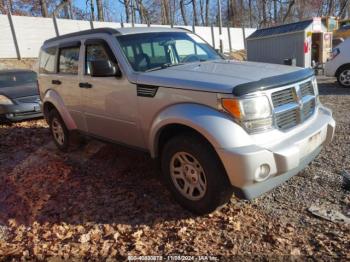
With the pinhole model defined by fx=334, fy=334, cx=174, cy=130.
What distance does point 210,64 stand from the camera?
399 cm

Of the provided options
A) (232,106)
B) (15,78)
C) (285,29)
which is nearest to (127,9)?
(285,29)

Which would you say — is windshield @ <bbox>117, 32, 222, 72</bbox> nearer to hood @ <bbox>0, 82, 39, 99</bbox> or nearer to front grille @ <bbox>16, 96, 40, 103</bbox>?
front grille @ <bbox>16, 96, 40, 103</bbox>

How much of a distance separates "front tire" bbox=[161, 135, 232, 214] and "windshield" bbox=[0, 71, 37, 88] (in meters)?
7.37

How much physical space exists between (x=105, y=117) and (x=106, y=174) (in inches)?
32.8

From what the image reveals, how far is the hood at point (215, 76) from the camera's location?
2979 mm

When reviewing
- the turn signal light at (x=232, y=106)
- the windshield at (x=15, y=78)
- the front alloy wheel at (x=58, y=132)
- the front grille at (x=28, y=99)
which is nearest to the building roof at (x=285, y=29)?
the windshield at (x=15, y=78)

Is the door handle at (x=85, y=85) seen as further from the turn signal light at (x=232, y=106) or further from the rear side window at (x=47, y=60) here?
the turn signal light at (x=232, y=106)

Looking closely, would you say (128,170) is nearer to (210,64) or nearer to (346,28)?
(210,64)

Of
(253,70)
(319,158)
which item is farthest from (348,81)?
(253,70)

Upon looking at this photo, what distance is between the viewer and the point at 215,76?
322 centimetres

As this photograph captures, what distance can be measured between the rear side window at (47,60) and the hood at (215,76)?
244 cm

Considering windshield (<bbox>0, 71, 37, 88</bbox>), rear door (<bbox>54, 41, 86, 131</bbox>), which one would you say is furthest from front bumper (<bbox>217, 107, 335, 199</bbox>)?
windshield (<bbox>0, 71, 37, 88</bbox>)

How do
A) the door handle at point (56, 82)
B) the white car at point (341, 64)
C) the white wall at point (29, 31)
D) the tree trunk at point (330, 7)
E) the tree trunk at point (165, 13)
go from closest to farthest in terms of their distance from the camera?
the door handle at point (56, 82) < the white car at point (341, 64) < the white wall at point (29, 31) < the tree trunk at point (165, 13) < the tree trunk at point (330, 7)

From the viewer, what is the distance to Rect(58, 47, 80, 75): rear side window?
478cm
